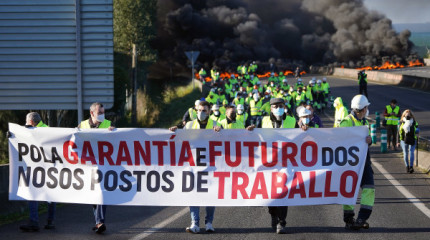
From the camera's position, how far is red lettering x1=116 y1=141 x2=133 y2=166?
9.01 meters

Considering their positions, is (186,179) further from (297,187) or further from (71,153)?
(71,153)

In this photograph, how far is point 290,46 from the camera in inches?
3396

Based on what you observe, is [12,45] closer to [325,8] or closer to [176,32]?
[176,32]

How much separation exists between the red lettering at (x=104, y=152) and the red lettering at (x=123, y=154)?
113 millimetres

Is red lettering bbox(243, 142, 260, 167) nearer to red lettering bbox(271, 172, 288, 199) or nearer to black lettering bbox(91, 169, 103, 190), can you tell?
red lettering bbox(271, 172, 288, 199)

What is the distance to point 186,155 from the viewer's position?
8.94 m

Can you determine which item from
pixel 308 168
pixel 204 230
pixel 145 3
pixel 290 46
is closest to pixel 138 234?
pixel 204 230

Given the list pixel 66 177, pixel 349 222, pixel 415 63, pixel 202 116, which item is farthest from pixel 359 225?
pixel 415 63

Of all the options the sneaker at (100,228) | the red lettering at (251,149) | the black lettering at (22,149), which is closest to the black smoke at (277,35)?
the black lettering at (22,149)

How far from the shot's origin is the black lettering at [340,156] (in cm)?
876

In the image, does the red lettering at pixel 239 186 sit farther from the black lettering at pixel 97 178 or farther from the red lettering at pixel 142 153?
the black lettering at pixel 97 178

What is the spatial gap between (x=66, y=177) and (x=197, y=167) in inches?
72.6

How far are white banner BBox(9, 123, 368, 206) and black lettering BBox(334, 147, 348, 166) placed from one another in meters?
0.01

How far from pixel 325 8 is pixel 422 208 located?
276ft
